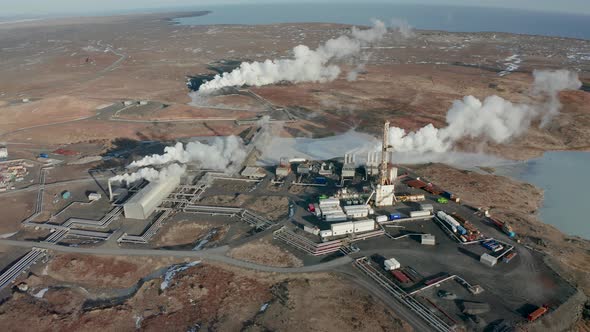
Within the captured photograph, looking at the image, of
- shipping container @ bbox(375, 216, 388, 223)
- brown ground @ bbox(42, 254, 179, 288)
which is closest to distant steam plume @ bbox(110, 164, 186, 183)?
brown ground @ bbox(42, 254, 179, 288)

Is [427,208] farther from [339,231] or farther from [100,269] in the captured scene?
[100,269]

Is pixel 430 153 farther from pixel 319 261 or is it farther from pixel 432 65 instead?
pixel 432 65

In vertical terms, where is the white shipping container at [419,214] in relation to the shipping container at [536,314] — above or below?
above

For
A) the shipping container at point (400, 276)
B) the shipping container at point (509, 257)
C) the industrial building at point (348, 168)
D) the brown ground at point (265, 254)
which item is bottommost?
the brown ground at point (265, 254)

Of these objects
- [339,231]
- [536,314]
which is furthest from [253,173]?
[536,314]

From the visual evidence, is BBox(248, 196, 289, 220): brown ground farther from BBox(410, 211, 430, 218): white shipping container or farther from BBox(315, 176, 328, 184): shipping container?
BBox(410, 211, 430, 218): white shipping container

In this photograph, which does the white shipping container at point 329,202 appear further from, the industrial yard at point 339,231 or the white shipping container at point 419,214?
the white shipping container at point 419,214

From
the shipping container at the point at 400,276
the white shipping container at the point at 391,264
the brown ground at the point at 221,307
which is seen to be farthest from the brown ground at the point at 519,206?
the brown ground at the point at 221,307
